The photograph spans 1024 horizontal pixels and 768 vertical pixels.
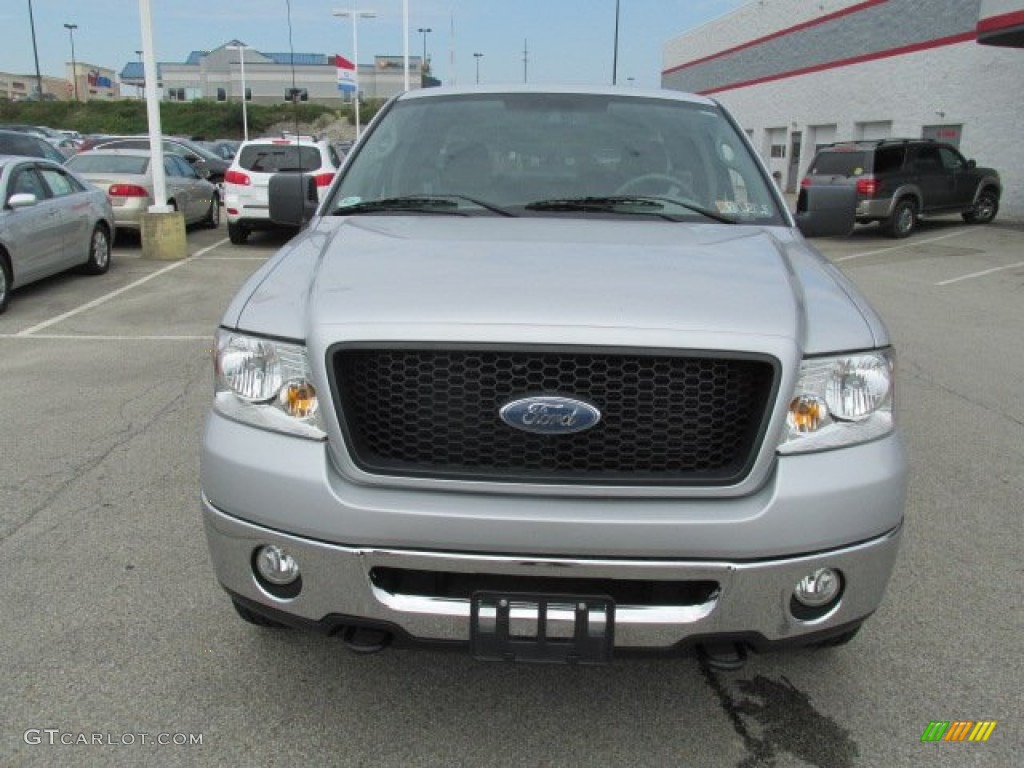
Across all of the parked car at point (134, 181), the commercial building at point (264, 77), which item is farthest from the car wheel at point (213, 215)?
the commercial building at point (264, 77)

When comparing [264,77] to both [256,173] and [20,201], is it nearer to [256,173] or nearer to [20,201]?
[256,173]

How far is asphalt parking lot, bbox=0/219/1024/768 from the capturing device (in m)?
2.57

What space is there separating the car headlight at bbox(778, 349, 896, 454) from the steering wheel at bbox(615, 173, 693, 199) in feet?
4.52

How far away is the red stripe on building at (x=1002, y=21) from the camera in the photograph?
15.7 metres

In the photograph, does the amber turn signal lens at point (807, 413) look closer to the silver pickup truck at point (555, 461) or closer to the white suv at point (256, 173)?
the silver pickup truck at point (555, 461)

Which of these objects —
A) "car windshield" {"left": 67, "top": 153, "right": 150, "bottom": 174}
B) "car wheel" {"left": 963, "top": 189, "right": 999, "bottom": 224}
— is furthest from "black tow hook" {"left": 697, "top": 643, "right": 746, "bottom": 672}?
"car wheel" {"left": 963, "top": 189, "right": 999, "bottom": 224}

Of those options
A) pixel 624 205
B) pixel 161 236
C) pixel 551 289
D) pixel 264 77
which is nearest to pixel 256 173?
pixel 161 236

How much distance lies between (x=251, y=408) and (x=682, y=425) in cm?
118

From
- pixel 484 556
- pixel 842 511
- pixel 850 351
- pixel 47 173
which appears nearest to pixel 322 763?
pixel 484 556

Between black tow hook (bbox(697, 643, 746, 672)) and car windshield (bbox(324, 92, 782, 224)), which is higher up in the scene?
car windshield (bbox(324, 92, 782, 224))

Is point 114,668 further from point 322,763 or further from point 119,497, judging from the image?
point 119,497

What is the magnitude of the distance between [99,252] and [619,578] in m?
11.1

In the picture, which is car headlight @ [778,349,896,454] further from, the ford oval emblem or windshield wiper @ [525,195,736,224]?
windshield wiper @ [525,195,736,224]

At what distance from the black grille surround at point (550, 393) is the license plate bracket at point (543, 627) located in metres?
0.31
